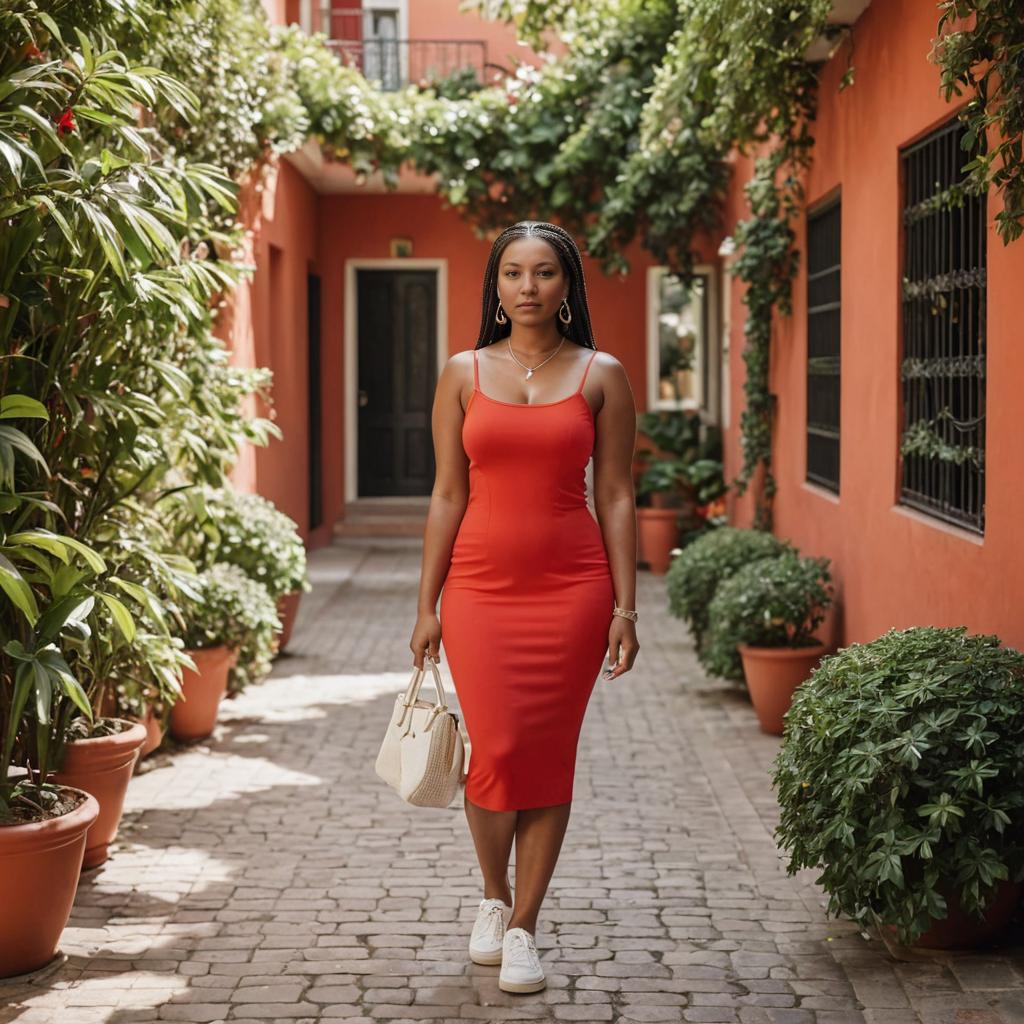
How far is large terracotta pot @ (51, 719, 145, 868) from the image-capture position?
16.6 ft

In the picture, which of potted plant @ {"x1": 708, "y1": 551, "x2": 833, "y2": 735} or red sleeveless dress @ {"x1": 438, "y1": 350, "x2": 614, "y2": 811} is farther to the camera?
potted plant @ {"x1": 708, "y1": 551, "x2": 833, "y2": 735}

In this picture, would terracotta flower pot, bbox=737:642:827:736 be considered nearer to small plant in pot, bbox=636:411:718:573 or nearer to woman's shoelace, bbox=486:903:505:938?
woman's shoelace, bbox=486:903:505:938

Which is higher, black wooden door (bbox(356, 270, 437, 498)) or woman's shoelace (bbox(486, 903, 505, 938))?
black wooden door (bbox(356, 270, 437, 498))

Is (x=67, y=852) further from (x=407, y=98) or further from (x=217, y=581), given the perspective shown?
(x=407, y=98)

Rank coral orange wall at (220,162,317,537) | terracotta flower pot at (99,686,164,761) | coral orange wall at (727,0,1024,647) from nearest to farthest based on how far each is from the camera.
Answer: coral orange wall at (727,0,1024,647) → terracotta flower pot at (99,686,164,761) → coral orange wall at (220,162,317,537)

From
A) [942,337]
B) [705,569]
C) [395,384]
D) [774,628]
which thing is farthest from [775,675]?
[395,384]

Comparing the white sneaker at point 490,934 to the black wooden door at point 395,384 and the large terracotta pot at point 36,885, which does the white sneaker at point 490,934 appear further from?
the black wooden door at point 395,384

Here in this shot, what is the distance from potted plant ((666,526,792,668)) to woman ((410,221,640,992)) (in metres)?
4.55

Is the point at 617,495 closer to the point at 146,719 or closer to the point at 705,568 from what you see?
the point at 146,719

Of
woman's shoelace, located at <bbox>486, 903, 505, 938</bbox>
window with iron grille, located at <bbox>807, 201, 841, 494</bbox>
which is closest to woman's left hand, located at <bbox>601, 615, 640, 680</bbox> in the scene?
woman's shoelace, located at <bbox>486, 903, 505, 938</bbox>

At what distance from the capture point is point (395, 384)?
1698 centimetres

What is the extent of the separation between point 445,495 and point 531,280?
0.63 m

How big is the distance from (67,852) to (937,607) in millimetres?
3295

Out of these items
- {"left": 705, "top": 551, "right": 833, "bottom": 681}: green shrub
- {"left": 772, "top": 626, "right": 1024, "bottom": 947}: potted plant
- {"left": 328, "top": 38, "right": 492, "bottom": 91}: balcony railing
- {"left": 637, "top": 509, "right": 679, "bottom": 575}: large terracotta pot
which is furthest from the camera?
{"left": 328, "top": 38, "right": 492, "bottom": 91}: balcony railing
